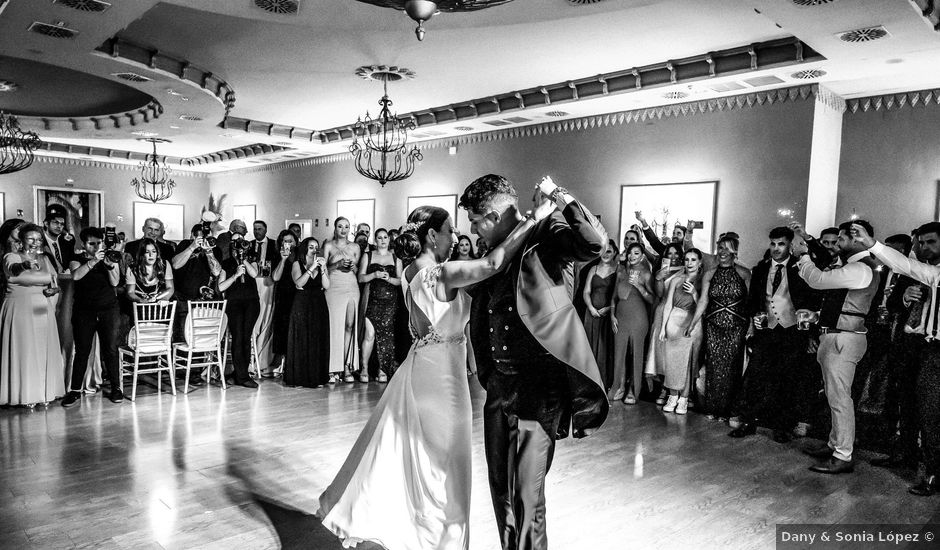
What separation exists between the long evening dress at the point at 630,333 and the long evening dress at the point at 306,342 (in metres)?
3.07

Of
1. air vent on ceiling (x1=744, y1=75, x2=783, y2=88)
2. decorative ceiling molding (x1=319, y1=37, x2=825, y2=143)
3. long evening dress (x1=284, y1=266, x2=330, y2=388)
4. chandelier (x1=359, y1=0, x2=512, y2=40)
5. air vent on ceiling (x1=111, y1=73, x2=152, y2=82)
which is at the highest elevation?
decorative ceiling molding (x1=319, y1=37, x2=825, y2=143)

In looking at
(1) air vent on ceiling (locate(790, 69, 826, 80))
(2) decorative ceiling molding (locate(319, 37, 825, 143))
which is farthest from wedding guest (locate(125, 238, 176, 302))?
(1) air vent on ceiling (locate(790, 69, 826, 80))

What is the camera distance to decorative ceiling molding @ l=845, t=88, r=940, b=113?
683 centimetres

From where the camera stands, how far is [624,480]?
402 cm

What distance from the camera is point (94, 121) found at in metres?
10.7

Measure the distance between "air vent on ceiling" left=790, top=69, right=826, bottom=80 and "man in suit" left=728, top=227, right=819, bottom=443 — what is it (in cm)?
231

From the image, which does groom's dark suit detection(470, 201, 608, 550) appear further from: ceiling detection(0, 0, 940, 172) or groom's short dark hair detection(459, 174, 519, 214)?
ceiling detection(0, 0, 940, 172)

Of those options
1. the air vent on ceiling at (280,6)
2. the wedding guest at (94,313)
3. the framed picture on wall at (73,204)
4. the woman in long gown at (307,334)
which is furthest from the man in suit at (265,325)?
the framed picture on wall at (73,204)

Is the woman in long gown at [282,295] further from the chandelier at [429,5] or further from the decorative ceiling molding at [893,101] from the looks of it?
the decorative ceiling molding at [893,101]

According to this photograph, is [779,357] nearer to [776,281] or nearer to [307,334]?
[776,281]

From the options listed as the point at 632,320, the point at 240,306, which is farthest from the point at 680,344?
the point at 240,306

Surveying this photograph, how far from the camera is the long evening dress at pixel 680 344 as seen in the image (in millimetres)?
5867

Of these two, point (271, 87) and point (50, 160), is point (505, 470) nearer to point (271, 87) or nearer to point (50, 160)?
point (271, 87)

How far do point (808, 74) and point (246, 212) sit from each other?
533 inches
